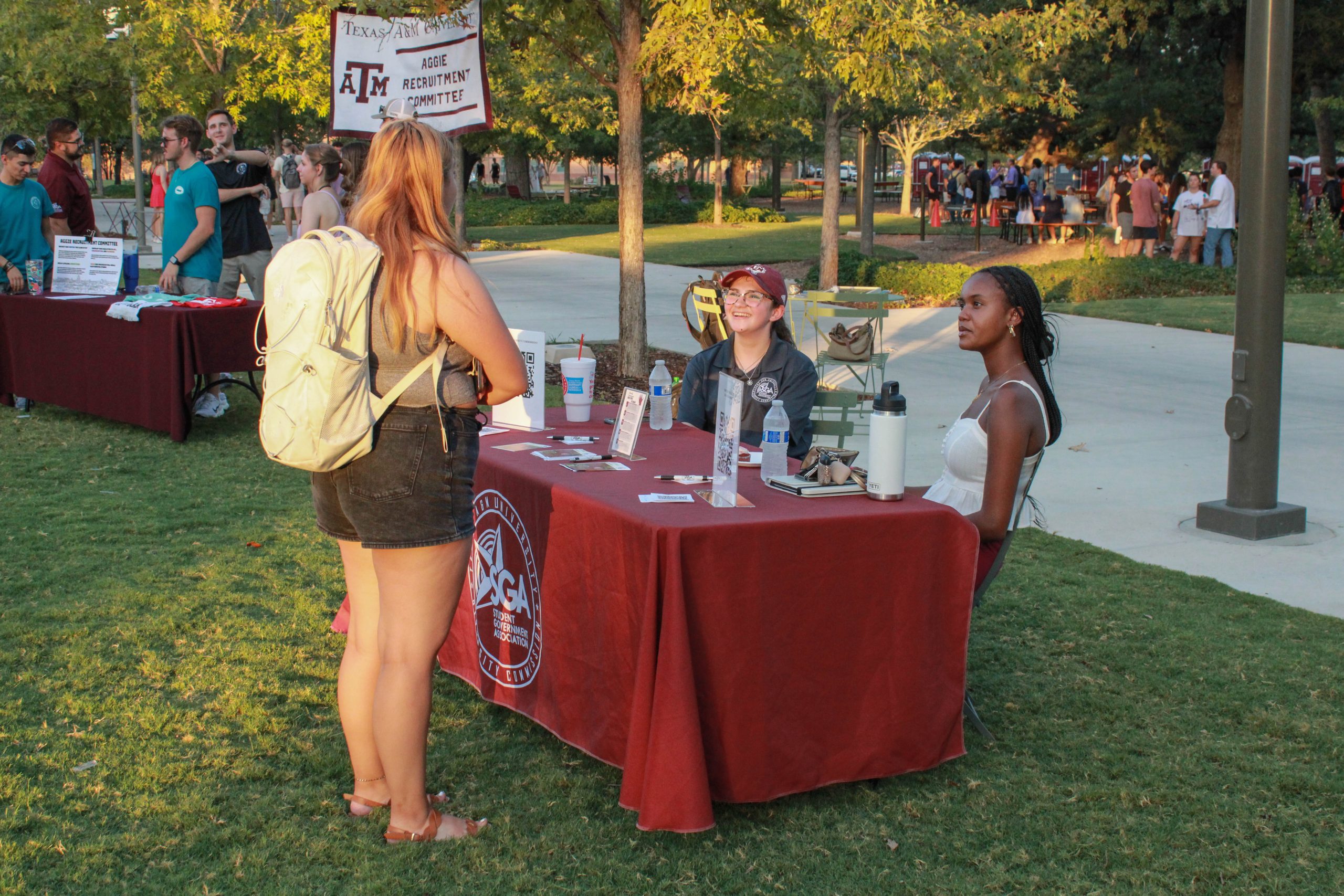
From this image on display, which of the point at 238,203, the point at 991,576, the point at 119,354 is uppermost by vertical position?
the point at 238,203

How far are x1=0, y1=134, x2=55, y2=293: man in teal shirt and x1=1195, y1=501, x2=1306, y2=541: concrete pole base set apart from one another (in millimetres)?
7962

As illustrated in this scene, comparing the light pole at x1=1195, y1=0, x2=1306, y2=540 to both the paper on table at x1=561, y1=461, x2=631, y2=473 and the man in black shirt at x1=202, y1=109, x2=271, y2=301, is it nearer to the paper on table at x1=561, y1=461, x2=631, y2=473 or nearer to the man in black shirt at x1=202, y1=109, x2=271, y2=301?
the paper on table at x1=561, y1=461, x2=631, y2=473

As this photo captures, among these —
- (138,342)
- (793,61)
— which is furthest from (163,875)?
(793,61)

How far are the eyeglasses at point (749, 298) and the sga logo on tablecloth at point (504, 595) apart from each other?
4.39 feet

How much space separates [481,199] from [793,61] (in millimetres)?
31144

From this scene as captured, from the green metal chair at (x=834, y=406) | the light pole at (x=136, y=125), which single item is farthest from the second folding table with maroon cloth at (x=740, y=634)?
the light pole at (x=136, y=125)

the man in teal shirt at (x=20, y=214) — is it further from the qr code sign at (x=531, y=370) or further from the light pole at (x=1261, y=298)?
the light pole at (x=1261, y=298)

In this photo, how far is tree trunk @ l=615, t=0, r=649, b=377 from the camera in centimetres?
993

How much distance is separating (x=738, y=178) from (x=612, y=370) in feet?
155

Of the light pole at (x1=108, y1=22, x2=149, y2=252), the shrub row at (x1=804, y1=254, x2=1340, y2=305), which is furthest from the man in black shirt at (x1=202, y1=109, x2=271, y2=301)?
the light pole at (x1=108, y1=22, x2=149, y2=252)

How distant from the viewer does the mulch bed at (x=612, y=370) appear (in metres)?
10.1

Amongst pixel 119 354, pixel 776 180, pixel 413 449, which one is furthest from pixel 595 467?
pixel 776 180

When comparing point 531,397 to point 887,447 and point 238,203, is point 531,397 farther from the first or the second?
point 238,203

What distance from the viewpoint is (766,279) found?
189 inches
